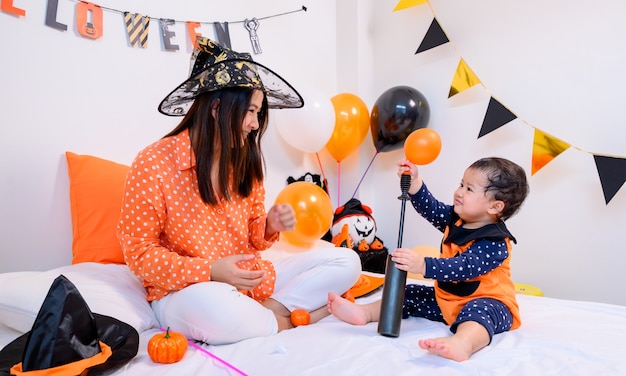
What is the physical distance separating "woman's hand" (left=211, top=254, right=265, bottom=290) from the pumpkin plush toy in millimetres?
957

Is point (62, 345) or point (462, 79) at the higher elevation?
point (462, 79)

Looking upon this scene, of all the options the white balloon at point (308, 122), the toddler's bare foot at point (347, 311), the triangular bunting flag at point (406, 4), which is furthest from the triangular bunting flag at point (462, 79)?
the toddler's bare foot at point (347, 311)

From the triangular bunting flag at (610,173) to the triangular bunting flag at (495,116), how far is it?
0.36 metres

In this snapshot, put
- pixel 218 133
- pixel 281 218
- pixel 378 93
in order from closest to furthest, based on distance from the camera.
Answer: pixel 218 133 → pixel 281 218 → pixel 378 93

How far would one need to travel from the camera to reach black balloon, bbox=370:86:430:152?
1.99 m

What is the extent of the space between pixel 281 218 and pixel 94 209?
1.83 feet

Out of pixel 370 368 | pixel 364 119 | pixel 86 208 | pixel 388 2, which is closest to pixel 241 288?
pixel 370 368

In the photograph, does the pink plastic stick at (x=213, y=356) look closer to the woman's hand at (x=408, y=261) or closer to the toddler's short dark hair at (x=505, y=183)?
the woman's hand at (x=408, y=261)

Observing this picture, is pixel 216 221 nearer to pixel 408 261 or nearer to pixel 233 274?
pixel 233 274

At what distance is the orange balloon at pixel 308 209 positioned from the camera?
157 centimetres

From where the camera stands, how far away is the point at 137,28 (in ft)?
5.01

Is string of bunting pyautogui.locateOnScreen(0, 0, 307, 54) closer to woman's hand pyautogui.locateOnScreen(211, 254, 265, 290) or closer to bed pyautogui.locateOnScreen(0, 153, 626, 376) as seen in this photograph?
bed pyautogui.locateOnScreen(0, 153, 626, 376)

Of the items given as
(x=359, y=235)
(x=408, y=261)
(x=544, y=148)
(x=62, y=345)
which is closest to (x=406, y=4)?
(x=544, y=148)

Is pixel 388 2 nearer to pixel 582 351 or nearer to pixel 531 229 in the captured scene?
pixel 531 229
